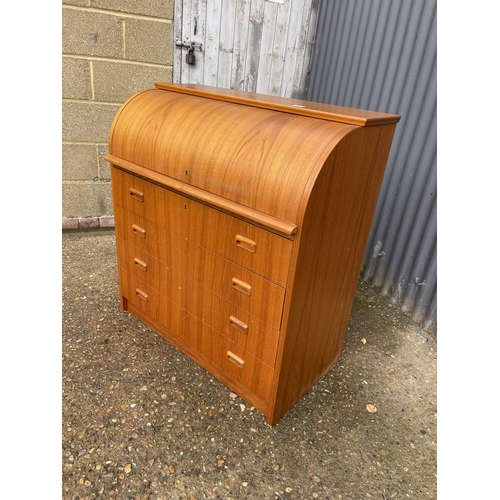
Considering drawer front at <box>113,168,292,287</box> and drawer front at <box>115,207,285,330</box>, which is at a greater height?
drawer front at <box>113,168,292,287</box>

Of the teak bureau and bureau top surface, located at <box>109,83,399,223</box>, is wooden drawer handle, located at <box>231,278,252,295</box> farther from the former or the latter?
bureau top surface, located at <box>109,83,399,223</box>

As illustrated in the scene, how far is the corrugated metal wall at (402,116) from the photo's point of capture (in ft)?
8.69

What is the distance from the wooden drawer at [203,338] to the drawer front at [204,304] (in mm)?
43

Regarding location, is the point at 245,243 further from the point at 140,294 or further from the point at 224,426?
the point at 140,294

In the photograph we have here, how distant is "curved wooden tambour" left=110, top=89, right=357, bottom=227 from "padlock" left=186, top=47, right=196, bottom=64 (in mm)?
1467

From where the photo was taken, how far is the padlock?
11.5 feet

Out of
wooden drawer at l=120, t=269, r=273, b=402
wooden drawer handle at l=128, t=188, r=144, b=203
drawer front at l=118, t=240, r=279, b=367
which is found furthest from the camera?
wooden drawer handle at l=128, t=188, r=144, b=203

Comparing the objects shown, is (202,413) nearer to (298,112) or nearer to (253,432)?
(253,432)

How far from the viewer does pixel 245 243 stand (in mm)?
1772

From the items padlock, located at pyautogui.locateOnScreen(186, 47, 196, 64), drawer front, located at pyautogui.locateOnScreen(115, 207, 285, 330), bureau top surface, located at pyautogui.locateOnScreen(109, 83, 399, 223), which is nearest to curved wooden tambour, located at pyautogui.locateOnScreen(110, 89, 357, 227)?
bureau top surface, located at pyautogui.locateOnScreen(109, 83, 399, 223)

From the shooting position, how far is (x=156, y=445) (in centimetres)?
192

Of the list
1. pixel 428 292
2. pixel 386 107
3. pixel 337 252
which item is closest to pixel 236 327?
pixel 337 252

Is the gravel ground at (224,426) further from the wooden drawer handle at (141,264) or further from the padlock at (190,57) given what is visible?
the padlock at (190,57)

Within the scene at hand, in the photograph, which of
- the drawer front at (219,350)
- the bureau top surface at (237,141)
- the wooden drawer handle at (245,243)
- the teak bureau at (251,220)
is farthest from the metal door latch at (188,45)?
the wooden drawer handle at (245,243)
